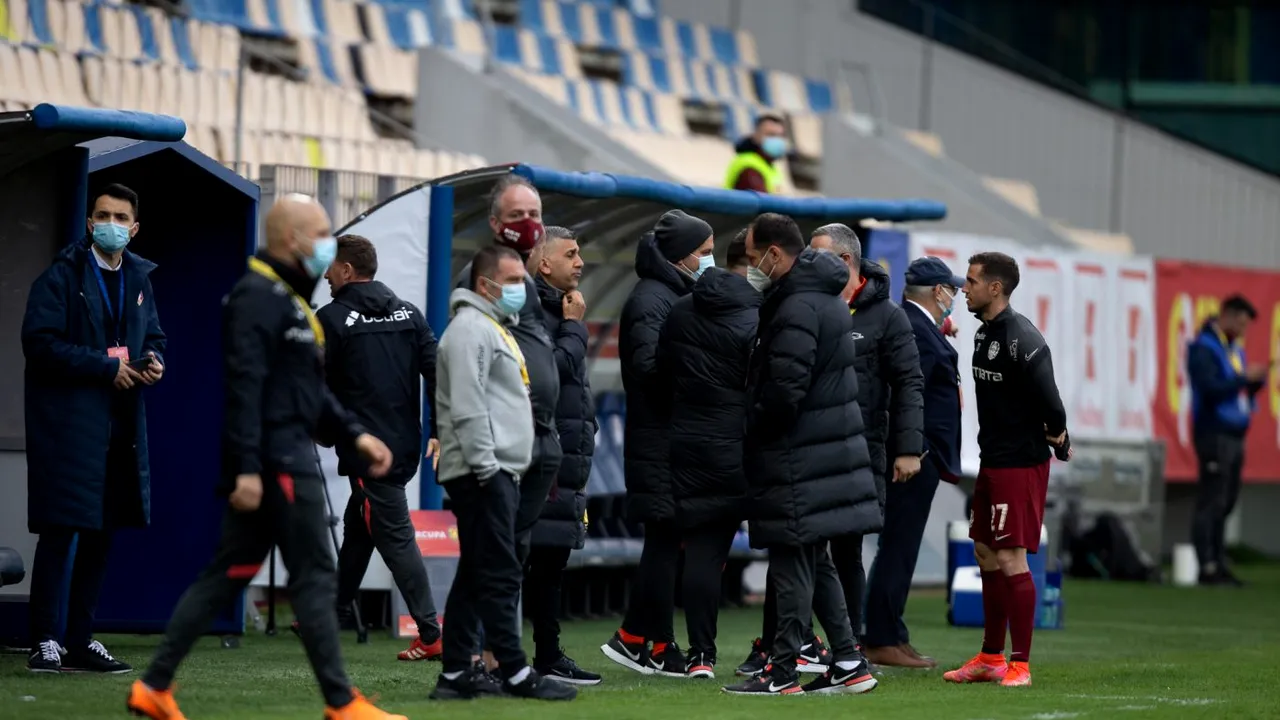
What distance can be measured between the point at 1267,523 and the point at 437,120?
925cm

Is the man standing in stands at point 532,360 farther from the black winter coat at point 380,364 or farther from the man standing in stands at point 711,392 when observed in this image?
the black winter coat at point 380,364

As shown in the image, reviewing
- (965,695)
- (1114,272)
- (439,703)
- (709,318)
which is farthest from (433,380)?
(1114,272)

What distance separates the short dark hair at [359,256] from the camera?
9.43 metres

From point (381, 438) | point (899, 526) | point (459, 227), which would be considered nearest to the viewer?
point (381, 438)

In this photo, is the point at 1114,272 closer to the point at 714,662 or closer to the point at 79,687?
the point at 714,662

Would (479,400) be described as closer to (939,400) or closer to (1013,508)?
(1013,508)

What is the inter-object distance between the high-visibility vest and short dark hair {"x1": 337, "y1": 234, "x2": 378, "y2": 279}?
4.85 metres

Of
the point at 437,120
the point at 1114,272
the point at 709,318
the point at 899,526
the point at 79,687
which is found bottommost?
the point at 79,687

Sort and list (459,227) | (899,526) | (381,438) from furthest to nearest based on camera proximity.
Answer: (459,227), (899,526), (381,438)

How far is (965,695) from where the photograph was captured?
855 centimetres

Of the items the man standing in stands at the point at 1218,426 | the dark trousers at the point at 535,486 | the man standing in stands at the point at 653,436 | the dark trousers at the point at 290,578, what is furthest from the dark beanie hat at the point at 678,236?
the man standing in stands at the point at 1218,426

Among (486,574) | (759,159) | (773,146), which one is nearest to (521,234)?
(486,574)

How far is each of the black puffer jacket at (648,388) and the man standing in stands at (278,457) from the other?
211cm

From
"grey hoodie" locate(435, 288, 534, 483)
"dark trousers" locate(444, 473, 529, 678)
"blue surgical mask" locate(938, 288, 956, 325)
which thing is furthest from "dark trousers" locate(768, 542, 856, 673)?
"blue surgical mask" locate(938, 288, 956, 325)
